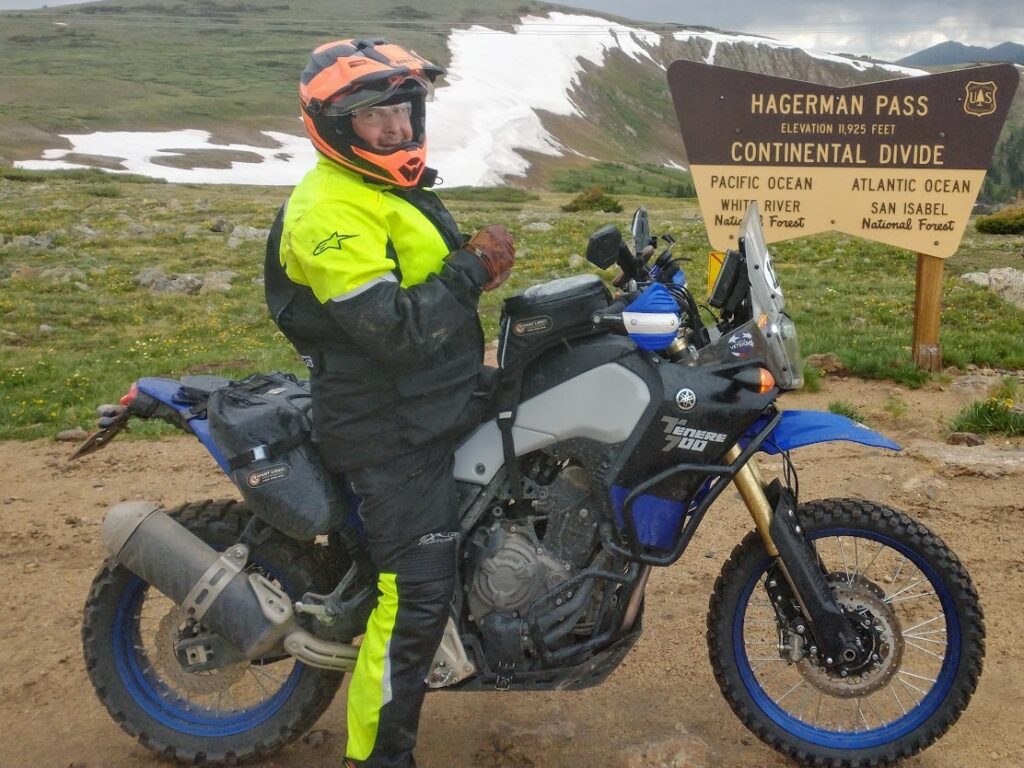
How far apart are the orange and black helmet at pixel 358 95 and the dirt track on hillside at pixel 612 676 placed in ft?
7.57

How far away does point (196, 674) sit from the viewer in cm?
400

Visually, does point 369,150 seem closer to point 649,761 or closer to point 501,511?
point 501,511

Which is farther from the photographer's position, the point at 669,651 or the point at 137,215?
the point at 137,215

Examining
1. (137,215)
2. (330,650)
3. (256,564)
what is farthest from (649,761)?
(137,215)

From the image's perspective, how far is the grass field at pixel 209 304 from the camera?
995cm

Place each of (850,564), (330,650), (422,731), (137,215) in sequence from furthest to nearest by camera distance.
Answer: (137,215), (850,564), (422,731), (330,650)

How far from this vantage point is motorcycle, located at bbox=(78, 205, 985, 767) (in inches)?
137

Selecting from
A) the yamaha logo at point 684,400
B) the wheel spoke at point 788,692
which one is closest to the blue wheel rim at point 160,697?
the yamaha logo at point 684,400

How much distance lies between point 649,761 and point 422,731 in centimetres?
97

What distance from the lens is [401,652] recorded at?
353cm

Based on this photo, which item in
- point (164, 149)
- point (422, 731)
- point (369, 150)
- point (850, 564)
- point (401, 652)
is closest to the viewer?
point (369, 150)

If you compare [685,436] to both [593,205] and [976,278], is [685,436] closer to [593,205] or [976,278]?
[976,278]

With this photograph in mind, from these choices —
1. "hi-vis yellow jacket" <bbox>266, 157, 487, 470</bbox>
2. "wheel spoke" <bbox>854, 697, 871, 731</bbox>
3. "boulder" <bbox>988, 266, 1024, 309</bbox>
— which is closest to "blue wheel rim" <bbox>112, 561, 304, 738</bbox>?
"hi-vis yellow jacket" <bbox>266, 157, 487, 470</bbox>

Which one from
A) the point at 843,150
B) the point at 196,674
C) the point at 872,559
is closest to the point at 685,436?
the point at 872,559
